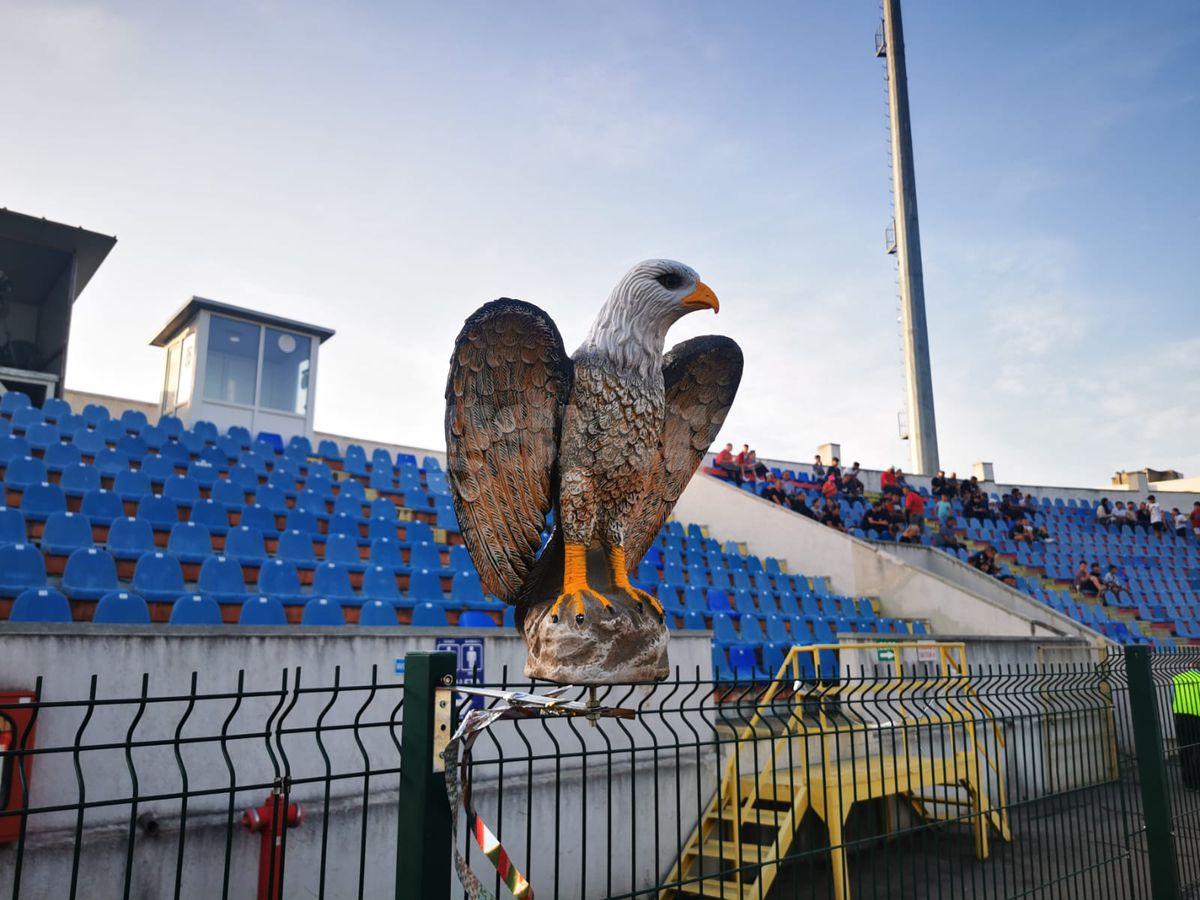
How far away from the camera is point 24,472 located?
6.66 meters

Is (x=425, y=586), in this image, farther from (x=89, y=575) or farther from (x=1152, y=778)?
(x=1152, y=778)

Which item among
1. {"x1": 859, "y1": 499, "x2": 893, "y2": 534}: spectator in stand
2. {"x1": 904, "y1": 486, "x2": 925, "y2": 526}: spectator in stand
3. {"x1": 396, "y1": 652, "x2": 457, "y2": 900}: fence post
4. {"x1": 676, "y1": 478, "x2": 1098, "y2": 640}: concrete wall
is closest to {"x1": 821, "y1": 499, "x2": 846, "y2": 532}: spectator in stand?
{"x1": 859, "y1": 499, "x2": 893, "y2": 534}: spectator in stand

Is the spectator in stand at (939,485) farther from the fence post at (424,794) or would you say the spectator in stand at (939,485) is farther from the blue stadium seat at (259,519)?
the fence post at (424,794)

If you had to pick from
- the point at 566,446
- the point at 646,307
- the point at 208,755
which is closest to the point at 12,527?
the point at 208,755

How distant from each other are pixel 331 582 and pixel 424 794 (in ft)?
14.8


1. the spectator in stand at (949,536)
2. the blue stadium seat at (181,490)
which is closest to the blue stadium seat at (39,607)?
the blue stadium seat at (181,490)

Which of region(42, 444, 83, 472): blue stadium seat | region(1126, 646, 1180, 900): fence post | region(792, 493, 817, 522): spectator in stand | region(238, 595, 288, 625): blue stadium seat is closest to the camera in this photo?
region(1126, 646, 1180, 900): fence post

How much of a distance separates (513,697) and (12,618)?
139 inches

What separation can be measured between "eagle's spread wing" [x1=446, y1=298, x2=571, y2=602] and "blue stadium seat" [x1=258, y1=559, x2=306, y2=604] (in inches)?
143

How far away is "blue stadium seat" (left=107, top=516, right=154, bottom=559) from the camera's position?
19.1 ft

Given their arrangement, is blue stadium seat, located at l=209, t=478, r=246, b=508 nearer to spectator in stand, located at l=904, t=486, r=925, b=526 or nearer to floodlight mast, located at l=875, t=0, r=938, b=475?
spectator in stand, located at l=904, t=486, r=925, b=526

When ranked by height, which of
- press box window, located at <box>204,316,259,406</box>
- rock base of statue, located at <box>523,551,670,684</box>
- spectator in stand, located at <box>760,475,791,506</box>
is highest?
press box window, located at <box>204,316,259,406</box>

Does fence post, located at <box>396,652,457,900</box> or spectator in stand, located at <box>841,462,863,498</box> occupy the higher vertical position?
spectator in stand, located at <box>841,462,863,498</box>

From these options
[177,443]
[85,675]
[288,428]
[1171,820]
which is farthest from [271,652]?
[288,428]
